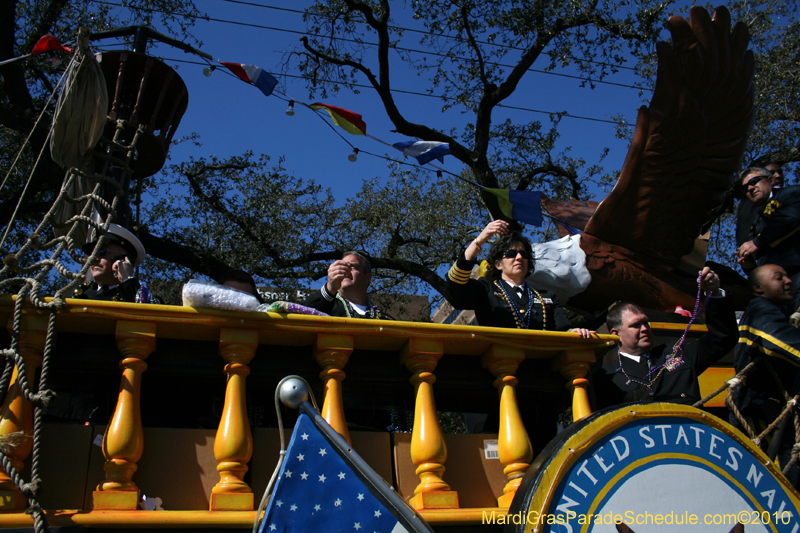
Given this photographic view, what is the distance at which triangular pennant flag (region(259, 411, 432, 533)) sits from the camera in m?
1.69

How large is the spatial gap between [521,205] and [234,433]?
380 cm

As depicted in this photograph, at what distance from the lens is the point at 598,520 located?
1928 mm

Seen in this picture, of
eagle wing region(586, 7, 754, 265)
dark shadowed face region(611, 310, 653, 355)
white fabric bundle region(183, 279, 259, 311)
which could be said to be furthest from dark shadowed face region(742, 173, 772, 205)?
white fabric bundle region(183, 279, 259, 311)

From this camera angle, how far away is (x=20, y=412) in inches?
75.7

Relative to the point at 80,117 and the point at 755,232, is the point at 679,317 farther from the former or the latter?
the point at 80,117

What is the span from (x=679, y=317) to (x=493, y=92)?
16.3 feet

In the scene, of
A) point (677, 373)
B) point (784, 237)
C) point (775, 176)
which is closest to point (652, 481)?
point (677, 373)

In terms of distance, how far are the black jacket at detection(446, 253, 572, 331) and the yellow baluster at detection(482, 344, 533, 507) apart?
65 cm

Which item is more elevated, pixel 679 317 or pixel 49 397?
pixel 679 317

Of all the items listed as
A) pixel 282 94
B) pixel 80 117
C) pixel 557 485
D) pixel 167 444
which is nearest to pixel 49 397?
pixel 167 444

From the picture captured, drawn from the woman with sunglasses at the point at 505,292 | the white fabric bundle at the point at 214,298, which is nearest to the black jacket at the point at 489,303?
the woman with sunglasses at the point at 505,292

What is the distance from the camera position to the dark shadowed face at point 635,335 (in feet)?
10.7

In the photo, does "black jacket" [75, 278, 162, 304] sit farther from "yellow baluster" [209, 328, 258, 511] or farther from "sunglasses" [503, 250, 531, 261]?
"sunglasses" [503, 250, 531, 261]

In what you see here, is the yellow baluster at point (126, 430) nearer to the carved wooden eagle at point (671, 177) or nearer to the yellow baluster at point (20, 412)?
the yellow baluster at point (20, 412)
